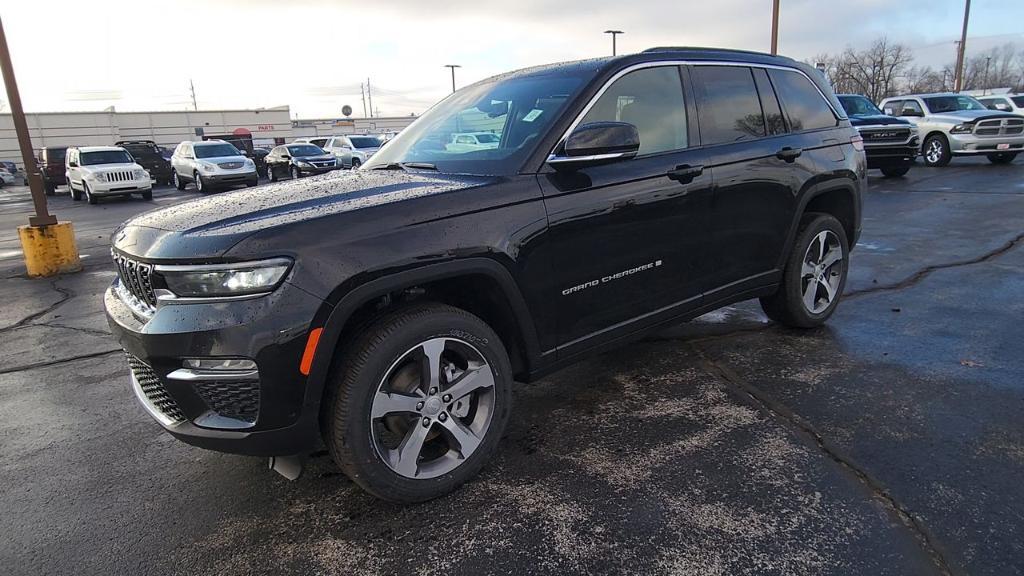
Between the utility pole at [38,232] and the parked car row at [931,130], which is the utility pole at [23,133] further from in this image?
the parked car row at [931,130]

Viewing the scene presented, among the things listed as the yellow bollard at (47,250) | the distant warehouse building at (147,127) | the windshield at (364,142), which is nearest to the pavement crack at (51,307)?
the yellow bollard at (47,250)

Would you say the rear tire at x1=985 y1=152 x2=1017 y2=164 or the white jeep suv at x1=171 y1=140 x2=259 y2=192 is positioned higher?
the white jeep suv at x1=171 y1=140 x2=259 y2=192

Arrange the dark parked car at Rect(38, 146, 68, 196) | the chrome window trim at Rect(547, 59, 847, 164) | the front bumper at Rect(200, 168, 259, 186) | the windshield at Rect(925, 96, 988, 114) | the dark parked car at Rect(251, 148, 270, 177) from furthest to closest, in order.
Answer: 1. the dark parked car at Rect(251, 148, 270, 177)
2. the dark parked car at Rect(38, 146, 68, 196)
3. the front bumper at Rect(200, 168, 259, 186)
4. the windshield at Rect(925, 96, 988, 114)
5. the chrome window trim at Rect(547, 59, 847, 164)

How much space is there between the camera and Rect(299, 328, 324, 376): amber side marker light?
2289 millimetres

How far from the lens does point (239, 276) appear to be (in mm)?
2244

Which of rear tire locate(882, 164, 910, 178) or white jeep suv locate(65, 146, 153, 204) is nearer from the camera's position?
rear tire locate(882, 164, 910, 178)

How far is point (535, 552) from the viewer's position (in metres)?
2.39

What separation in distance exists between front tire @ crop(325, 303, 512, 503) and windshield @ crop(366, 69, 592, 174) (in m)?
0.85

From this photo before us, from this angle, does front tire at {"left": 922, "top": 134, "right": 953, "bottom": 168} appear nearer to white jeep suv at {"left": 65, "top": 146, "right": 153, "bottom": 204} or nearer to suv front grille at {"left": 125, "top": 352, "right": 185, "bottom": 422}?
suv front grille at {"left": 125, "top": 352, "right": 185, "bottom": 422}

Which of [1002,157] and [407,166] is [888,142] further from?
[407,166]

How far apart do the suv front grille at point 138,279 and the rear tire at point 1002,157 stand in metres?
20.0

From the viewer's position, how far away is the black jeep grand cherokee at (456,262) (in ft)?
7.51

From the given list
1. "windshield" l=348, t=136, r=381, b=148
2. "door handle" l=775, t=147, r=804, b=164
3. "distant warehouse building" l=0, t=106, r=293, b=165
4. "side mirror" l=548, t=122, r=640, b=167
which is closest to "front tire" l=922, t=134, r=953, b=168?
"door handle" l=775, t=147, r=804, b=164

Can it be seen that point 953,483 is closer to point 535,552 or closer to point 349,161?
point 535,552
